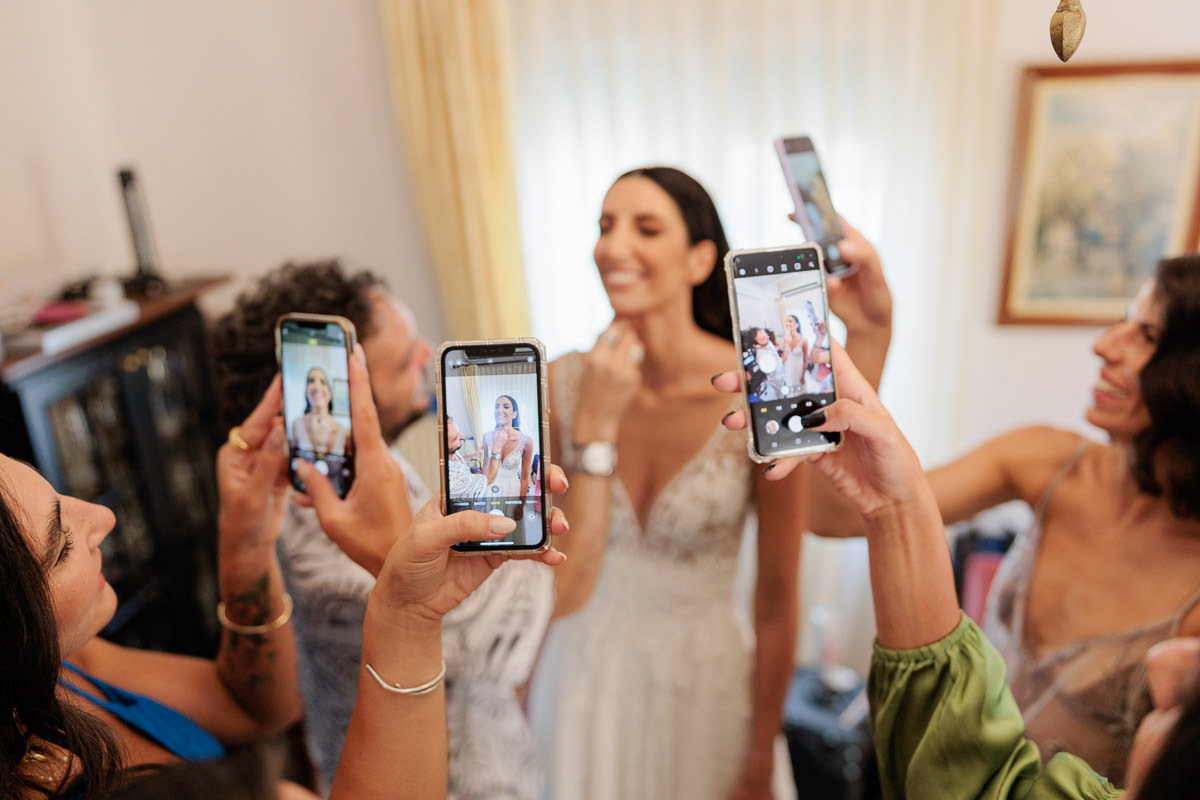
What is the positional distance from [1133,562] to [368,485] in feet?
2.66

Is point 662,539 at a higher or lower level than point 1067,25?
lower

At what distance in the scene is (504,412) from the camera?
22.0 inches

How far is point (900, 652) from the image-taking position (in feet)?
2.20

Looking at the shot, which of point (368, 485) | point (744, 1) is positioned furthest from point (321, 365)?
point (744, 1)

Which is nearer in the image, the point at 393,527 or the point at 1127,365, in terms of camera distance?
the point at 393,527

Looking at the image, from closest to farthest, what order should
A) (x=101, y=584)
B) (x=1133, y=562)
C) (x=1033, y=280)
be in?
(x=101, y=584)
(x=1133, y=562)
(x=1033, y=280)

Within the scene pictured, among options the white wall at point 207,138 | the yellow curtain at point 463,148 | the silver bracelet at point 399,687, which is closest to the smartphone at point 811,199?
the silver bracelet at point 399,687

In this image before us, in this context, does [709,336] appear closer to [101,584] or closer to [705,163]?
[101,584]

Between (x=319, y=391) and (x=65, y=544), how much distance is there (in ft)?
0.72

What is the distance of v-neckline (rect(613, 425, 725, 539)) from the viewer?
112 cm

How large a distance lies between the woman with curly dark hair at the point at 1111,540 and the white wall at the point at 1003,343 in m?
1.12

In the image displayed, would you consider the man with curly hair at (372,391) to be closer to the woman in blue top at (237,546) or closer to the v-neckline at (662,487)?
the woman in blue top at (237,546)

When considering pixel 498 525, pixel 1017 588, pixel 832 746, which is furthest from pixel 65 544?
pixel 832 746

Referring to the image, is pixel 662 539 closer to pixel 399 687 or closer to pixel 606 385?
pixel 606 385
